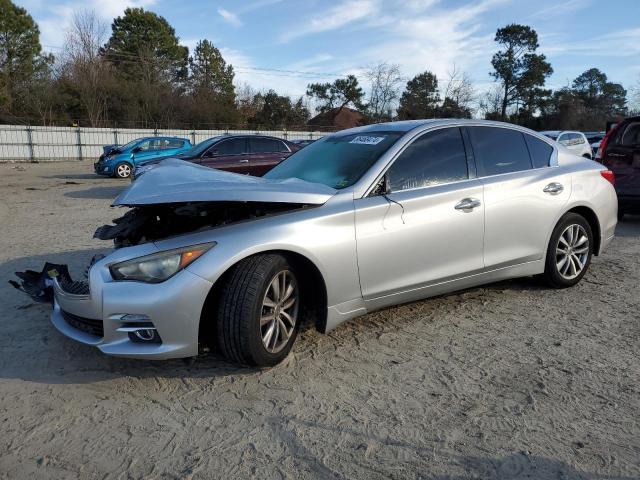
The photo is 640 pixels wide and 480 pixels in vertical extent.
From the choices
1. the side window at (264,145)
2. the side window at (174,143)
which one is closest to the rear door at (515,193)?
the side window at (264,145)

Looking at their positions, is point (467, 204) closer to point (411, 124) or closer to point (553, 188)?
point (411, 124)

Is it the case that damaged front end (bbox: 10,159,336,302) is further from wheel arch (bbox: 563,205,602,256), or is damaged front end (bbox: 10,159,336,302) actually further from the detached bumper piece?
wheel arch (bbox: 563,205,602,256)

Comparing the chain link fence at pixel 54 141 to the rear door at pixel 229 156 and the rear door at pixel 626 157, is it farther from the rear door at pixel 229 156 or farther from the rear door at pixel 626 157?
the rear door at pixel 626 157

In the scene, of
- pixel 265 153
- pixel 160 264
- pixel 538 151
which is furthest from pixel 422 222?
pixel 265 153

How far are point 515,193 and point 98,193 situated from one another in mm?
12223

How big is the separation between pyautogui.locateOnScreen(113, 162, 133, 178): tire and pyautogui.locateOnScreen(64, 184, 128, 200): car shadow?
12.0 feet

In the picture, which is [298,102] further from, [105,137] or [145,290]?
[145,290]

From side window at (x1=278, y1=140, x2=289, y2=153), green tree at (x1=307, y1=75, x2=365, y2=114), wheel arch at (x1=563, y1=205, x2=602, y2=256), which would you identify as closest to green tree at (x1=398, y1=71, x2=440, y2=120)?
green tree at (x1=307, y1=75, x2=365, y2=114)

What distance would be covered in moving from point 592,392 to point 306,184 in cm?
226

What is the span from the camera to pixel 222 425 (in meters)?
2.72

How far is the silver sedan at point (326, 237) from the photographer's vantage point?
302 centimetres

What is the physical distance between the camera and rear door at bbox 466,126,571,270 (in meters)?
4.19

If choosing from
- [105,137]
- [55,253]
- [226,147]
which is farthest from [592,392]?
[105,137]

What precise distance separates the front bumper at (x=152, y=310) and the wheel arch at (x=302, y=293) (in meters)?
0.11
